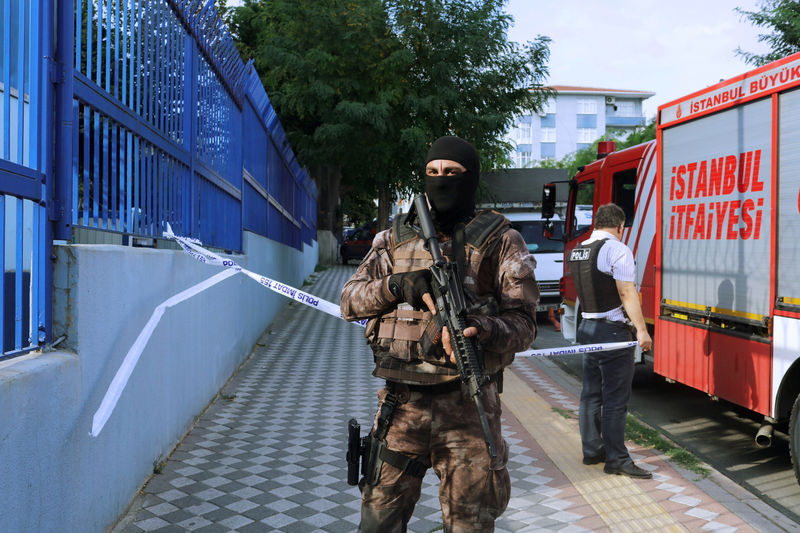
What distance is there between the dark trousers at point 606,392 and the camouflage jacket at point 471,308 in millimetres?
2439

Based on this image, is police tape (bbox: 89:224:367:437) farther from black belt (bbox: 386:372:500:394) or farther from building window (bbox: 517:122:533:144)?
building window (bbox: 517:122:533:144)

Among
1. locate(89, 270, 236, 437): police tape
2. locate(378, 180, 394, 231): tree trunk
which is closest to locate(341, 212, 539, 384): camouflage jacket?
locate(89, 270, 236, 437): police tape

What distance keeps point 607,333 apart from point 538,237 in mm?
8867

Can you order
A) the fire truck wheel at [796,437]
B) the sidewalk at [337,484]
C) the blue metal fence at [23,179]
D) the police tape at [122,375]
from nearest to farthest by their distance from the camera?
the blue metal fence at [23,179] → the police tape at [122,375] → the sidewalk at [337,484] → the fire truck wheel at [796,437]

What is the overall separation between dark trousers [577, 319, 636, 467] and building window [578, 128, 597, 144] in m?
86.2

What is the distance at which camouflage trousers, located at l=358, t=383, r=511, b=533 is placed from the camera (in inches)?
105

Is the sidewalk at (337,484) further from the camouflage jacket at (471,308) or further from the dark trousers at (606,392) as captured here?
the camouflage jacket at (471,308)

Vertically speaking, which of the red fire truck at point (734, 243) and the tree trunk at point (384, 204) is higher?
the tree trunk at point (384, 204)

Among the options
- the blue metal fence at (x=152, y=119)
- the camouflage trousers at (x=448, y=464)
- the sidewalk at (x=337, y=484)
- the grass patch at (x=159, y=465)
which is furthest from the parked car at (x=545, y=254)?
the camouflage trousers at (x=448, y=464)

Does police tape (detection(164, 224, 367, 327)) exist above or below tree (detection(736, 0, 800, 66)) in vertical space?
below

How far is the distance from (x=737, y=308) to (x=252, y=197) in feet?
20.6

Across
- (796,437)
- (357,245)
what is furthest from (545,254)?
(357,245)

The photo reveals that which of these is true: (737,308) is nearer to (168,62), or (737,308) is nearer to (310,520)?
(310,520)

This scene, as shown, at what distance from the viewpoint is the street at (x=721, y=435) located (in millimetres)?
4949
